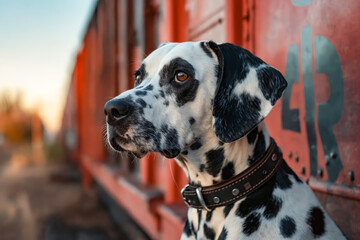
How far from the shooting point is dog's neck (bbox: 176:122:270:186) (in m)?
1.65

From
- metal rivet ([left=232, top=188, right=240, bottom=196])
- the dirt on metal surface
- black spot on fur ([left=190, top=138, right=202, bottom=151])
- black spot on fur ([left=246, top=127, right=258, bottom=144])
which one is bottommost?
the dirt on metal surface

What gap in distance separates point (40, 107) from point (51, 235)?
122 ft

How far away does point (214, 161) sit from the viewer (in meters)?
1.72

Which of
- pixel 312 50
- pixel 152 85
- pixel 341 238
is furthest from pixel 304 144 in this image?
pixel 152 85

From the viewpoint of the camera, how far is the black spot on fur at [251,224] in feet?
4.94

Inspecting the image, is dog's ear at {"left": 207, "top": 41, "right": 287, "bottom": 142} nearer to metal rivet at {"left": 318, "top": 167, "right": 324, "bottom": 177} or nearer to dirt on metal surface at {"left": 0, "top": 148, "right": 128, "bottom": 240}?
metal rivet at {"left": 318, "top": 167, "right": 324, "bottom": 177}

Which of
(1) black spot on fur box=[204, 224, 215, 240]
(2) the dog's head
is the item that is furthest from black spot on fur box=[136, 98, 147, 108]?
(1) black spot on fur box=[204, 224, 215, 240]

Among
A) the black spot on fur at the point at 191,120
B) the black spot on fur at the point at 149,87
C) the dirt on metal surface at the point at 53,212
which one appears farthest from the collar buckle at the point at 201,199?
the dirt on metal surface at the point at 53,212

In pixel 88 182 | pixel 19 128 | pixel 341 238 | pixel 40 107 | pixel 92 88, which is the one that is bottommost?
pixel 19 128

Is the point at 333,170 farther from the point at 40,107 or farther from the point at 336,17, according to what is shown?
the point at 40,107

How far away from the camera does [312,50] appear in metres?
2.06

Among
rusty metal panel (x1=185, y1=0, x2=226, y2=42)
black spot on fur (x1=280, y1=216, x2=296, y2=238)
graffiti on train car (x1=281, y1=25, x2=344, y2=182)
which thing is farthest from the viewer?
rusty metal panel (x1=185, y1=0, x2=226, y2=42)

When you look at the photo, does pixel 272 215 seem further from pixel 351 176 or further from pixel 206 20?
pixel 206 20

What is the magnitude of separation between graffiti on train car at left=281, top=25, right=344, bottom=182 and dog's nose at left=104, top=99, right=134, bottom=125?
112 cm
